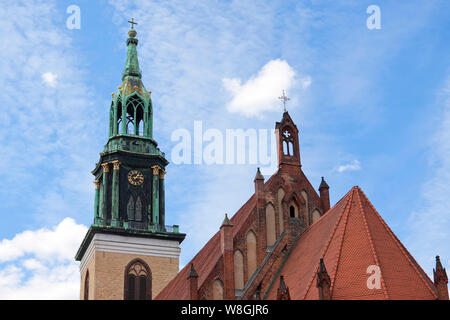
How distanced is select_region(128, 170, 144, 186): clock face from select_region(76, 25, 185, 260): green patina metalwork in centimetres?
16

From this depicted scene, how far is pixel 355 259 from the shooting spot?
25172 millimetres

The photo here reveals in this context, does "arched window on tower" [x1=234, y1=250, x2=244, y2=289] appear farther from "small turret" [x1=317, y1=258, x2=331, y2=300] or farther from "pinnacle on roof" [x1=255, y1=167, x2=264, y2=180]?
"small turret" [x1=317, y1=258, x2=331, y2=300]

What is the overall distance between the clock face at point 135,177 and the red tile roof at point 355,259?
75.0 ft

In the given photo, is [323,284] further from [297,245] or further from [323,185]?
[323,185]

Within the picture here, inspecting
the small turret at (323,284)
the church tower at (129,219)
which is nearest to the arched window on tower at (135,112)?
the church tower at (129,219)

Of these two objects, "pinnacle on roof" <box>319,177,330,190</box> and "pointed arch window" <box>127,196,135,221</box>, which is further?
"pointed arch window" <box>127,196,135,221</box>

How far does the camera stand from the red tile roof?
79.5ft

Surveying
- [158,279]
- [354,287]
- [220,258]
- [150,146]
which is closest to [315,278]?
[354,287]

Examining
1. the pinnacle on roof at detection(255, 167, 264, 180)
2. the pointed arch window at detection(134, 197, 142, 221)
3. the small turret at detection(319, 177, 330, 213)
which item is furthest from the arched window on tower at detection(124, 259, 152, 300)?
the small turret at detection(319, 177, 330, 213)

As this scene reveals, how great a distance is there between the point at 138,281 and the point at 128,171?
788cm

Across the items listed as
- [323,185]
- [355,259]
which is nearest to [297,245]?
[323,185]

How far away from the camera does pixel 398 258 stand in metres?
25.6
